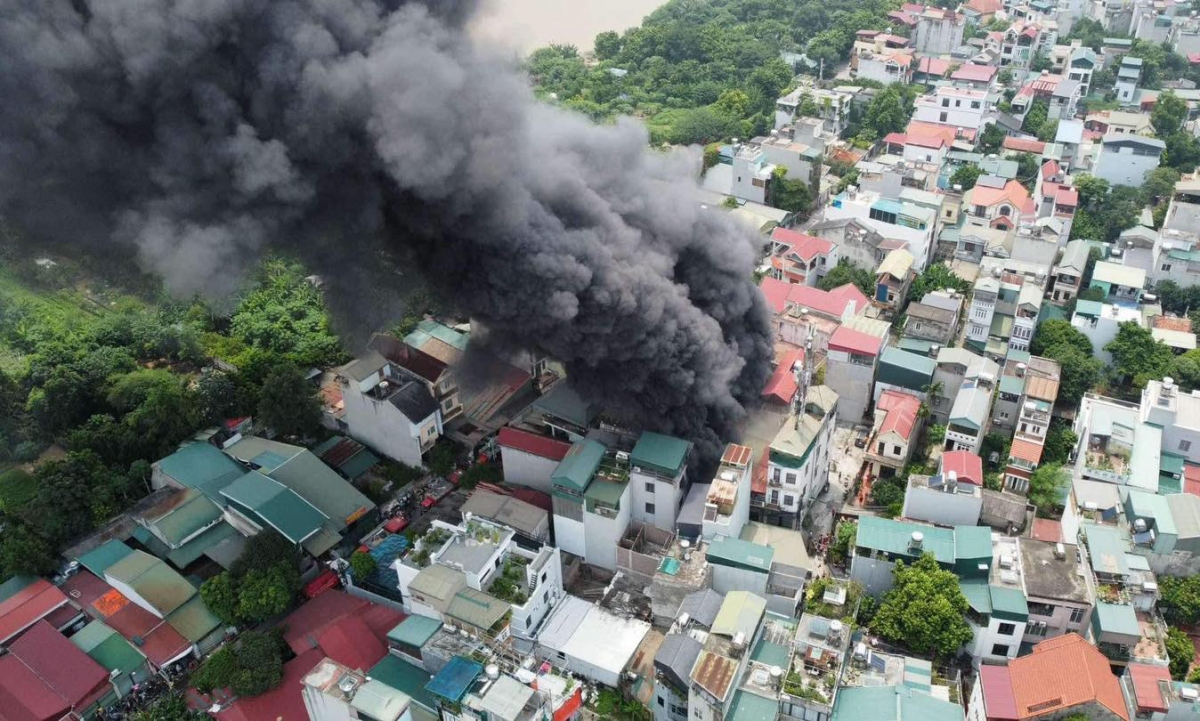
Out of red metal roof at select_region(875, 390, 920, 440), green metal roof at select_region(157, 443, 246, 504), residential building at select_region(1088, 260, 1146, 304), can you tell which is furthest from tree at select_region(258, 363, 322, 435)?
residential building at select_region(1088, 260, 1146, 304)

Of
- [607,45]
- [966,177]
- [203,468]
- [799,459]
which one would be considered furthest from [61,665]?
[607,45]

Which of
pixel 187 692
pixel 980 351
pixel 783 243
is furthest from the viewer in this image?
pixel 783 243

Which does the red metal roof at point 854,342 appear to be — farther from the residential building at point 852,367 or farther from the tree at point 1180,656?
the tree at point 1180,656

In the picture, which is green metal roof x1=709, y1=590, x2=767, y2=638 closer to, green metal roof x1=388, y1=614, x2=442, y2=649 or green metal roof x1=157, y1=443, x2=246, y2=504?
green metal roof x1=388, y1=614, x2=442, y2=649

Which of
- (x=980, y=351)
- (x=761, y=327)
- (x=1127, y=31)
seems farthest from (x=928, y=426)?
(x=1127, y=31)

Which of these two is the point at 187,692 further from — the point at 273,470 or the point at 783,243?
the point at 783,243

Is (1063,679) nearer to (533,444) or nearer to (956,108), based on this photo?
(533,444)

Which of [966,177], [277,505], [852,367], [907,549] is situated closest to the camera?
[907,549]

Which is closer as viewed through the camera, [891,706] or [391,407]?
[891,706]
